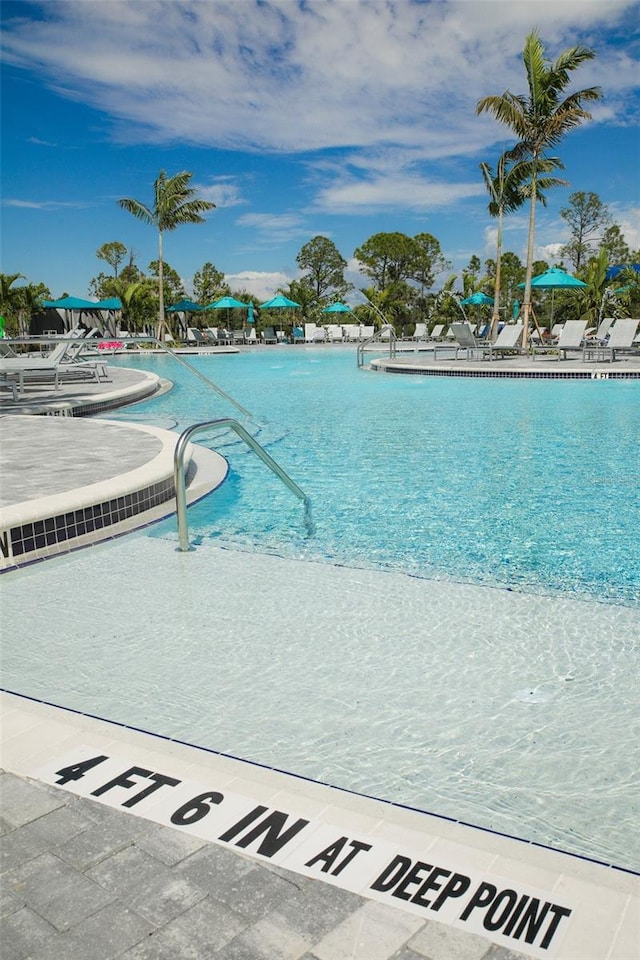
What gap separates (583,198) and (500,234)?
32.9 meters

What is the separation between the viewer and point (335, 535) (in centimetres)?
500

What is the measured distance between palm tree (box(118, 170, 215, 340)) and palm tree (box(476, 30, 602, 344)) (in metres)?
16.4

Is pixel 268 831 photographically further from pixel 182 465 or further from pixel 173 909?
pixel 182 465

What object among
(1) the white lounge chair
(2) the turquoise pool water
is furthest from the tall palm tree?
(2) the turquoise pool water

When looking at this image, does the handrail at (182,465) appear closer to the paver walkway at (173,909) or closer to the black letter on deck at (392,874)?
the paver walkway at (173,909)

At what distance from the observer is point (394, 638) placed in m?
3.32

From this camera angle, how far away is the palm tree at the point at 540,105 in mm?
19234

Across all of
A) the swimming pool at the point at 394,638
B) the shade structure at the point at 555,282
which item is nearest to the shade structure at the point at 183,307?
the shade structure at the point at 555,282

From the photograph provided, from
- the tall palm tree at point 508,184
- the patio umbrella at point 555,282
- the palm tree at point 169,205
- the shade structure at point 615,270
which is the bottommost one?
the patio umbrella at point 555,282

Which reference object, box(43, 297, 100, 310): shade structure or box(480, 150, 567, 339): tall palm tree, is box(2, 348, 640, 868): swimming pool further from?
box(43, 297, 100, 310): shade structure

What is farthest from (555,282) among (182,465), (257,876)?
(257,876)

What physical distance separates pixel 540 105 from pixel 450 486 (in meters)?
17.9

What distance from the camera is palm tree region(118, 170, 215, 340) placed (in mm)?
32219

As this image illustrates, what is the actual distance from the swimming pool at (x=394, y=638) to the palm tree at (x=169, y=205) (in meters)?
28.8
